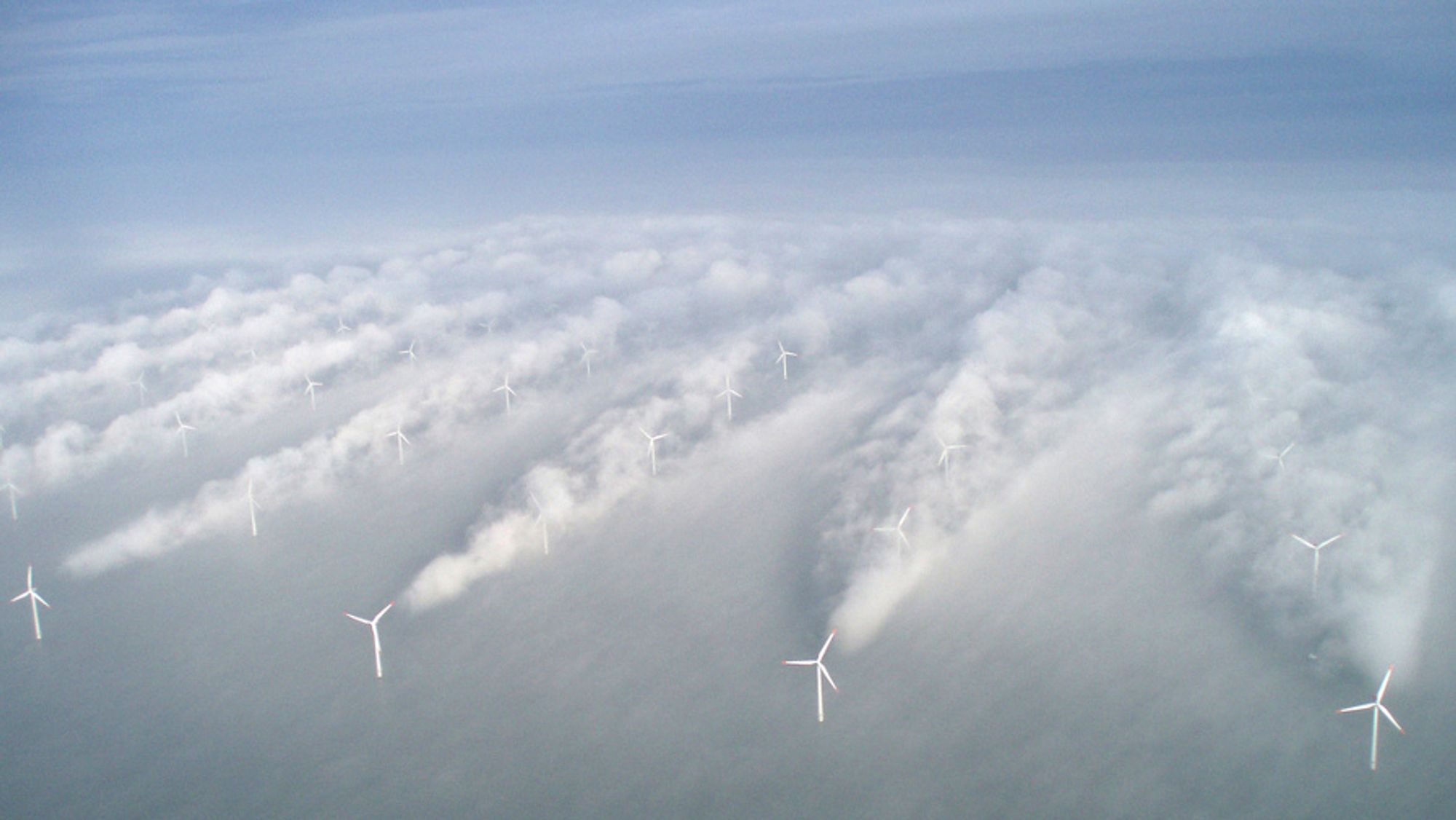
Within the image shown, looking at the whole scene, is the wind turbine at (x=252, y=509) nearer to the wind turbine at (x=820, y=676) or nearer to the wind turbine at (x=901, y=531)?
the wind turbine at (x=820, y=676)

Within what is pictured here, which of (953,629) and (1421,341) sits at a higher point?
(1421,341)

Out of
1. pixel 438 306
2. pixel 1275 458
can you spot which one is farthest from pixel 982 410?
pixel 438 306

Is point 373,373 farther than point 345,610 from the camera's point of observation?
Yes

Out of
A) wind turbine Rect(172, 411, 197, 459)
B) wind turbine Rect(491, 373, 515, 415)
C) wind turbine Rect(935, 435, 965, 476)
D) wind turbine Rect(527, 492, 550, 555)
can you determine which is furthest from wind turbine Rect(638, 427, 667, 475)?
wind turbine Rect(172, 411, 197, 459)

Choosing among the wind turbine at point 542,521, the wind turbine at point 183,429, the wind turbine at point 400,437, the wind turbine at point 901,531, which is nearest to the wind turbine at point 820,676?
the wind turbine at point 901,531

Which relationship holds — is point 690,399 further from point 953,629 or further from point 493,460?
point 953,629
